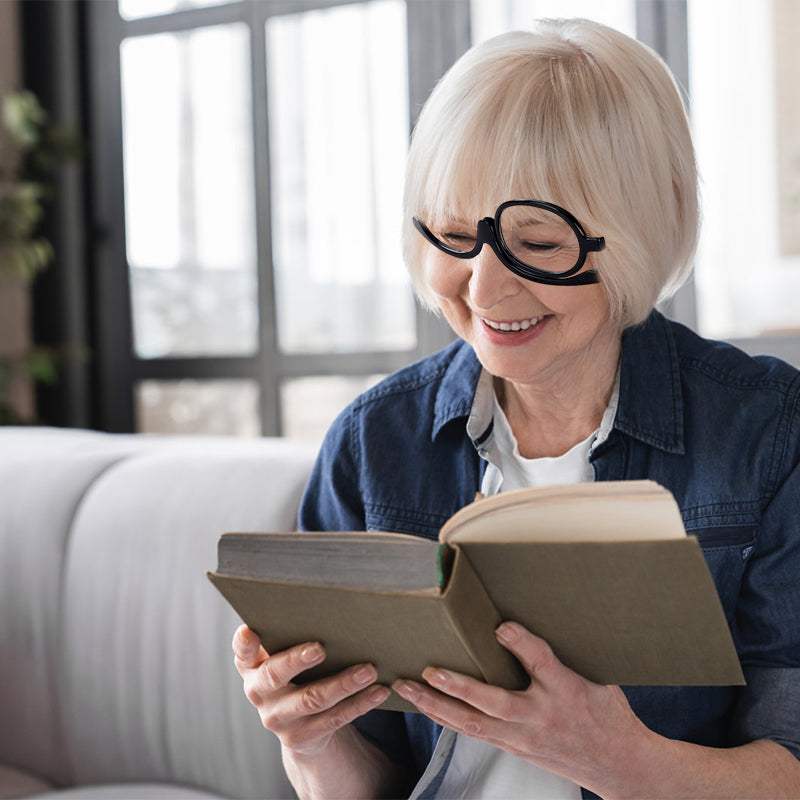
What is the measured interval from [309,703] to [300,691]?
12 millimetres

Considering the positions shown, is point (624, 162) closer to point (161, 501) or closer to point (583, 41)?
point (583, 41)

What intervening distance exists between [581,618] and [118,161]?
323 cm

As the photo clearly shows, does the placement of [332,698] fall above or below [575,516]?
below

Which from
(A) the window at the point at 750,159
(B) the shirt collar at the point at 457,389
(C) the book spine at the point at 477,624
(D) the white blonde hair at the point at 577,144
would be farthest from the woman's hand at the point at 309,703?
(A) the window at the point at 750,159

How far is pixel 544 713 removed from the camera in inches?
28.3

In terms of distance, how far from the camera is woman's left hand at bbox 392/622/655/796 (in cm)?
70

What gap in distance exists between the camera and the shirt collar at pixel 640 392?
3.12 feet

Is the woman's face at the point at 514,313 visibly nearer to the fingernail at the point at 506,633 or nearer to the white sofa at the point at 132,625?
the fingernail at the point at 506,633

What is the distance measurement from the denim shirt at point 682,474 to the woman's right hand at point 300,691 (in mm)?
218

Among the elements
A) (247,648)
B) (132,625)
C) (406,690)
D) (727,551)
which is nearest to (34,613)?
(132,625)

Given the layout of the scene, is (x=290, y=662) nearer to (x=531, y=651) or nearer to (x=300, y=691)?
(x=300, y=691)

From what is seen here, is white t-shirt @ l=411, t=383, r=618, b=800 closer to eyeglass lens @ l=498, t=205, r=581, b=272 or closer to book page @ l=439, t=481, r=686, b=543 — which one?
eyeglass lens @ l=498, t=205, r=581, b=272

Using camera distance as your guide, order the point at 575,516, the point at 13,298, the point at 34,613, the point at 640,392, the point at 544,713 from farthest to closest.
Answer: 1. the point at 13,298
2. the point at 34,613
3. the point at 640,392
4. the point at 544,713
5. the point at 575,516

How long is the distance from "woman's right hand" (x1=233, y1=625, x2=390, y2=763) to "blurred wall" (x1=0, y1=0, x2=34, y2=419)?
2.85 m
